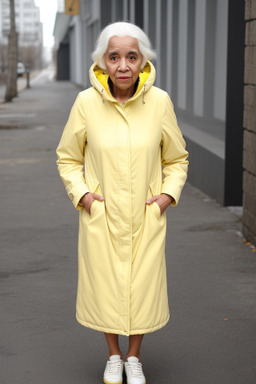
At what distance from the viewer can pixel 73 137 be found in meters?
3.94

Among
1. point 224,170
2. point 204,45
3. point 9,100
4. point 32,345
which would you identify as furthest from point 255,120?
point 9,100

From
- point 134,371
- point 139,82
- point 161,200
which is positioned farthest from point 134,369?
point 139,82

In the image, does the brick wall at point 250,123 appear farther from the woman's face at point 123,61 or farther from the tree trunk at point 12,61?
the tree trunk at point 12,61

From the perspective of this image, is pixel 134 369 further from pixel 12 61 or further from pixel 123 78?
pixel 12 61

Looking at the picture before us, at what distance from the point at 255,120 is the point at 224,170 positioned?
6.73 feet

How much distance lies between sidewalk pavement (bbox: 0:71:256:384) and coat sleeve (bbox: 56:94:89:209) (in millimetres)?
1056

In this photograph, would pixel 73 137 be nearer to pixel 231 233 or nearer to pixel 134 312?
pixel 134 312

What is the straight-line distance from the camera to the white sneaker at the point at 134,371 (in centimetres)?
409

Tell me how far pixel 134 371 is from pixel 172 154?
1.10 m

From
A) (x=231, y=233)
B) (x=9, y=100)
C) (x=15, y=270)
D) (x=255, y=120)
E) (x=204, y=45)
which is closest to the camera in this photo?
(x=15, y=270)

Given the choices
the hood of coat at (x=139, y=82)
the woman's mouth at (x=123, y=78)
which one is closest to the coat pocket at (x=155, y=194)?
the hood of coat at (x=139, y=82)

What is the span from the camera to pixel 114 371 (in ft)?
13.6

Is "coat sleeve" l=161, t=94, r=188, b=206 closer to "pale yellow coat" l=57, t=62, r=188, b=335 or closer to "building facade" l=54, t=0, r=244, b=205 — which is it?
"pale yellow coat" l=57, t=62, r=188, b=335

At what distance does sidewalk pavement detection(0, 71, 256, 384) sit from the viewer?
14.7 ft
